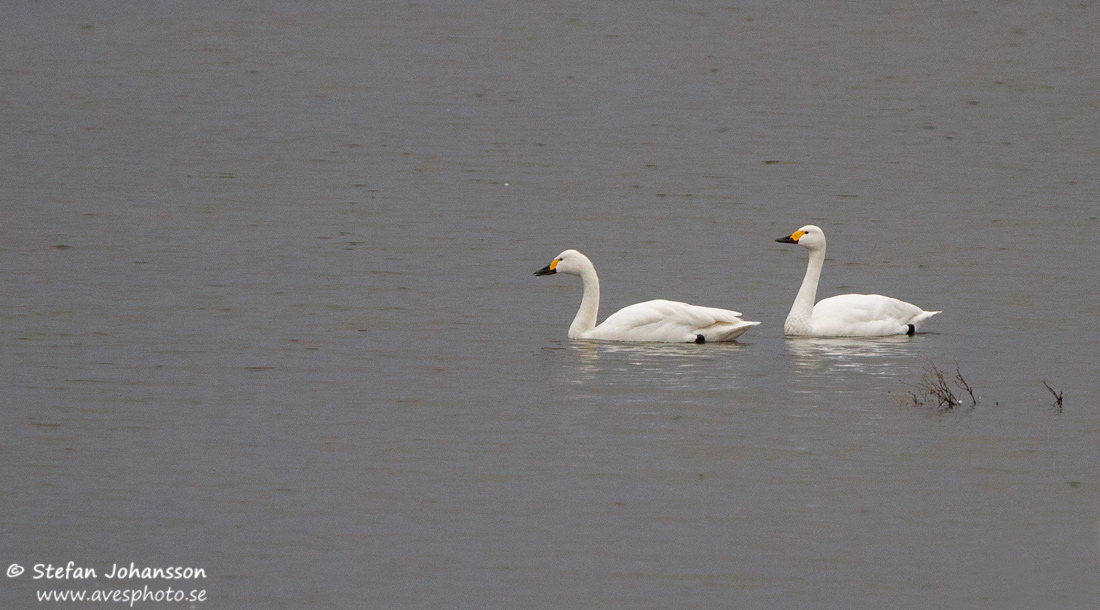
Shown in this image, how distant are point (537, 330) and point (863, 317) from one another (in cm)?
280

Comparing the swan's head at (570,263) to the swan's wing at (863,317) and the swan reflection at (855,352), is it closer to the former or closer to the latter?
the swan reflection at (855,352)

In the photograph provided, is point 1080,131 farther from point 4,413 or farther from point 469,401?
point 4,413

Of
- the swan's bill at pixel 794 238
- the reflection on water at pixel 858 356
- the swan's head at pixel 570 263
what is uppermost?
the swan's bill at pixel 794 238

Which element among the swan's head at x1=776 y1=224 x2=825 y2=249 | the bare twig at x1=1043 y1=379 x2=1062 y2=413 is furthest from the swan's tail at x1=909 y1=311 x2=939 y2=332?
the bare twig at x1=1043 y1=379 x2=1062 y2=413

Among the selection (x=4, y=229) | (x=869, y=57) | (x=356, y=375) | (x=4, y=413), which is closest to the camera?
(x=4, y=413)

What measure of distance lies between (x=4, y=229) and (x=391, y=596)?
14496 millimetres

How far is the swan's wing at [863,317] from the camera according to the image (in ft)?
58.1

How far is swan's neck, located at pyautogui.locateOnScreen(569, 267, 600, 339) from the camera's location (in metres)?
17.5

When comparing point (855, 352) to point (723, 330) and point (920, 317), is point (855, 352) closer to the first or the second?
point (723, 330)

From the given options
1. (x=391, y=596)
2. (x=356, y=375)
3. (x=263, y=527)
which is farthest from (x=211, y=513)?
(x=356, y=375)

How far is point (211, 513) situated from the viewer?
35.7 feet

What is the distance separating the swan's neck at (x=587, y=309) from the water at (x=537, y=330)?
231mm

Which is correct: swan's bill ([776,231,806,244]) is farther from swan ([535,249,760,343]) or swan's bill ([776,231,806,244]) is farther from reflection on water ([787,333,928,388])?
swan ([535,249,760,343])

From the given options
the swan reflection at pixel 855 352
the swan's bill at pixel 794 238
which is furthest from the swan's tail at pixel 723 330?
the swan's bill at pixel 794 238
